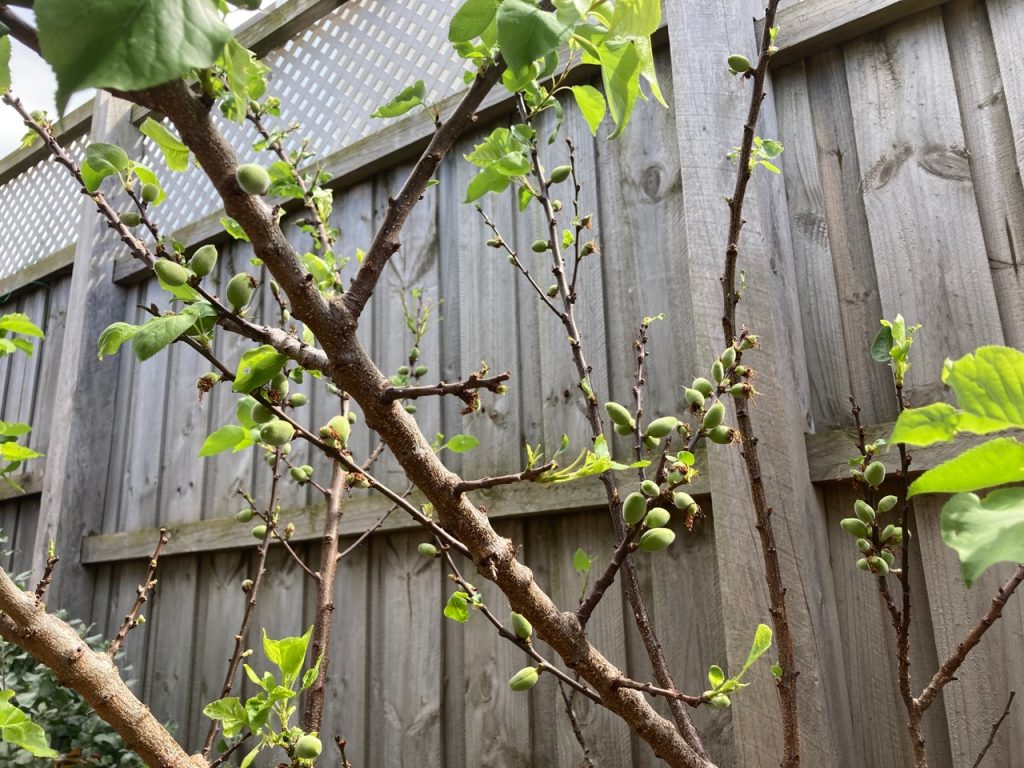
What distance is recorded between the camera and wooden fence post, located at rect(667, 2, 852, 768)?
125 centimetres

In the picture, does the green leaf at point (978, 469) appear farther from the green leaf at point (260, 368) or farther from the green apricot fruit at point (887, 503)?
the green apricot fruit at point (887, 503)

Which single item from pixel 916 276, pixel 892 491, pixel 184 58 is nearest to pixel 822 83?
pixel 916 276

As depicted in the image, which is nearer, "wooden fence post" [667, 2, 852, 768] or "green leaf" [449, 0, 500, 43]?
"green leaf" [449, 0, 500, 43]

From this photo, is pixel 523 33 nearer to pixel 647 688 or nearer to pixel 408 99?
pixel 408 99

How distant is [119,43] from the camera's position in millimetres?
243

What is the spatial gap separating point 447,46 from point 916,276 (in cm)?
150

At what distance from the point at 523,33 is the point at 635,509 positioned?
0.38 metres

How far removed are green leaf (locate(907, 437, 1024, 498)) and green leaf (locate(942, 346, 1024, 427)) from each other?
10mm

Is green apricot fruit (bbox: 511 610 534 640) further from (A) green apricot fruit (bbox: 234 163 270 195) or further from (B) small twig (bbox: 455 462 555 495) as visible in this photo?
(A) green apricot fruit (bbox: 234 163 270 195)

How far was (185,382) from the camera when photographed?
271cm

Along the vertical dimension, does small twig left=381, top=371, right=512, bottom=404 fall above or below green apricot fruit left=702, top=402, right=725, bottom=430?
below

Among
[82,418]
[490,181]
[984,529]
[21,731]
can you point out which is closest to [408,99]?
[490,181]

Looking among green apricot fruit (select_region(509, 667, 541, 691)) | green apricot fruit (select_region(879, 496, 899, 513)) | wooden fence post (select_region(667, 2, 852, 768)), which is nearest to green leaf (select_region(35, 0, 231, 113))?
green apricot fruit (select_region(509, 667, 541, 691))

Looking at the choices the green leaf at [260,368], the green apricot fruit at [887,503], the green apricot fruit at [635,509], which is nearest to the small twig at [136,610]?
the green leaf at [260,368]
